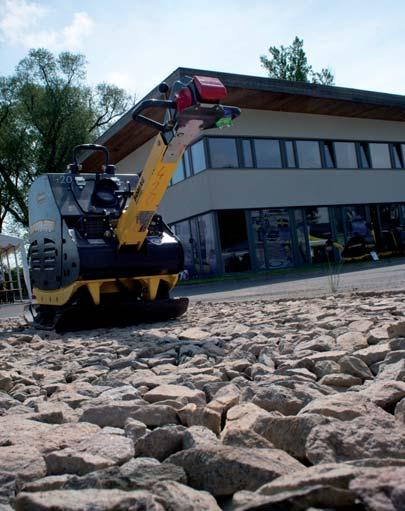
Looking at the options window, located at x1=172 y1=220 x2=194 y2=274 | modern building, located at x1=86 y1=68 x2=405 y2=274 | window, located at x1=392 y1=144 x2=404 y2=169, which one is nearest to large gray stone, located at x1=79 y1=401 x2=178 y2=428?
modern building, located at x1=86 y1=68 x2=405 y2=274

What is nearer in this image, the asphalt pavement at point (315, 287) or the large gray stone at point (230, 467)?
the large gray stone at point (230, 467)

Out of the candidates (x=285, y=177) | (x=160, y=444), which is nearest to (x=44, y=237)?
(x=160, y=444)

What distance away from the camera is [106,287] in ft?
24.0

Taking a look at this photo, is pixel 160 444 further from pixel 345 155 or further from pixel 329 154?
pixel 345 155

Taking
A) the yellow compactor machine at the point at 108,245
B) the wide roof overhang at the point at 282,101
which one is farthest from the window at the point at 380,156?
the yellow compactor machine at the point at 108,245

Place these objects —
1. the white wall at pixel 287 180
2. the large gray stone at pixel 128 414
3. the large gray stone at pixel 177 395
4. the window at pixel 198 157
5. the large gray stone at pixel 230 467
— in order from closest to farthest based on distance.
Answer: the large gray stone at pixel 230 467
the large gray stone at pixel 128 414
the large gray stone at pixel 177 395
the window at pixel 198 157
the white wall at pixel 287 180

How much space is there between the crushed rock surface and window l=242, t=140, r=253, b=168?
15.9 meters

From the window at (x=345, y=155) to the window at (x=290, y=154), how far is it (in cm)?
232

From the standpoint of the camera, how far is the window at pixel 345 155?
2227 centimetres

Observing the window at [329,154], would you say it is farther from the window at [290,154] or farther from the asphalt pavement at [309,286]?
the asphalt pavement at [309,286]

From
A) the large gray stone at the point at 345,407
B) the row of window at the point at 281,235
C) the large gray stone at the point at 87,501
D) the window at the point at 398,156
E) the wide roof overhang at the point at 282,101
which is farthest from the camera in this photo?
the window at the point at 398,156

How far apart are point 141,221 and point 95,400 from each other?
4131 millimetres

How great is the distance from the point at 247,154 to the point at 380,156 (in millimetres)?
7139

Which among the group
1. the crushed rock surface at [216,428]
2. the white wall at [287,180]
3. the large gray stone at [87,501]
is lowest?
the crushed rock surface at [216,428]
